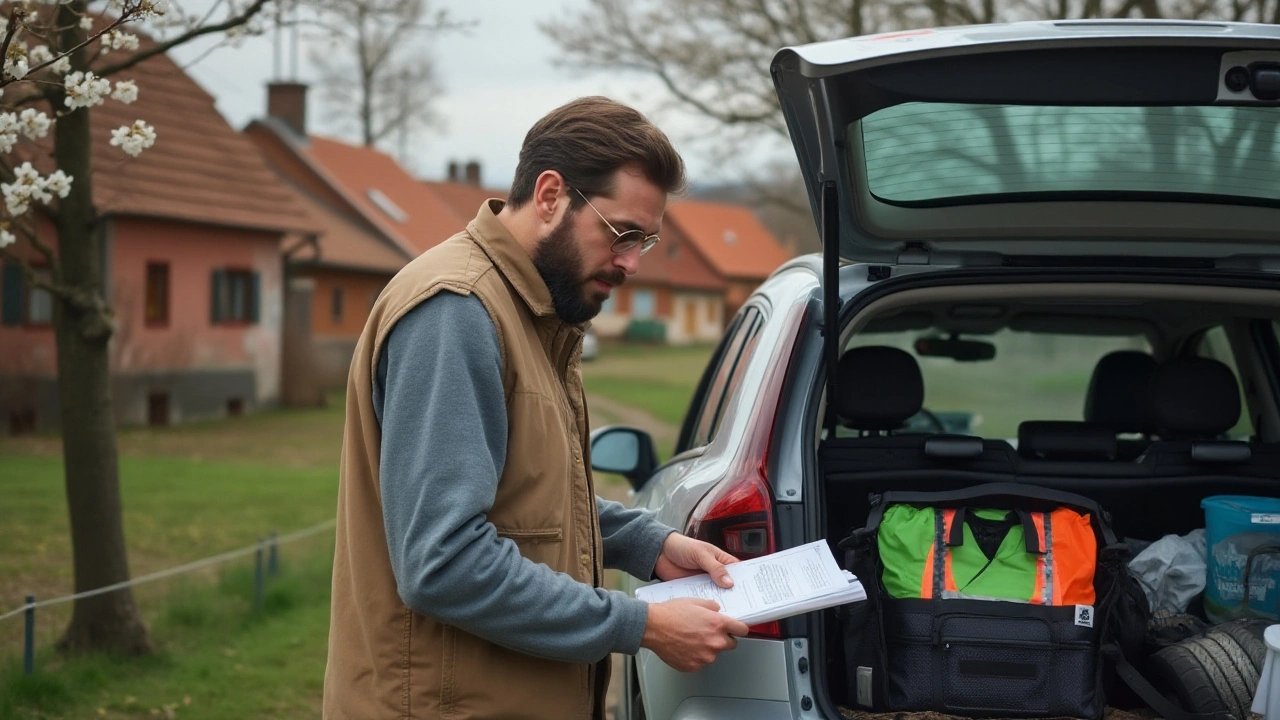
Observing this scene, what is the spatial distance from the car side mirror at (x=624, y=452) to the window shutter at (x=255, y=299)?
2135 cm

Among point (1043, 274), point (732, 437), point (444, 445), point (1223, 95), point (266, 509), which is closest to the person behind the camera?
point (444, 445)

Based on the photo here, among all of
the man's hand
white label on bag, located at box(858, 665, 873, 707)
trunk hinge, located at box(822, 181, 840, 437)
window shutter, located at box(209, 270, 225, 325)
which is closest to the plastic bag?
white label on bag, located at box(858, 665, 873, 707)

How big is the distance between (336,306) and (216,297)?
747cm

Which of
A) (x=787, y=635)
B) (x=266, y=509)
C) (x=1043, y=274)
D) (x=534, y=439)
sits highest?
(x=1043, y=274)

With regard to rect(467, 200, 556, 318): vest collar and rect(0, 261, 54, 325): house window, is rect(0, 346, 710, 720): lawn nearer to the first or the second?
rect(0, 261, 54, 325): house window

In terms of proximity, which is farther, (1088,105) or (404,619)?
(1088,105)

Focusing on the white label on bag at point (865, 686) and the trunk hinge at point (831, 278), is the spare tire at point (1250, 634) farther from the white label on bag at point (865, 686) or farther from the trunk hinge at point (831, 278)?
the trunk hinge at point (831, 278)

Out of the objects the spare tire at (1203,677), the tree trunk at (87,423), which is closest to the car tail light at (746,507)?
the spare tire at (1203,677)

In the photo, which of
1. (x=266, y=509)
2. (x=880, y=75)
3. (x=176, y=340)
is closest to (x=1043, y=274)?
(x=880, y=75)

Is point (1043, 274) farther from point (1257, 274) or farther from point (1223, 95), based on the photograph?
point (1223, 95)

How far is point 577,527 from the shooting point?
2.50 metres

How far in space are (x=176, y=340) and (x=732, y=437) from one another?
2100 centimetres

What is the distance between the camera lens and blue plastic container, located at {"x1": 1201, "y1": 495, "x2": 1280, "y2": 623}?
10.9ft

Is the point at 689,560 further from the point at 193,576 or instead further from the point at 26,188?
the point at 193,576
